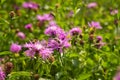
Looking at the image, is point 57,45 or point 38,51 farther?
point 57,45

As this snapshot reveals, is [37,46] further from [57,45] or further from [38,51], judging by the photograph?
[57,45]

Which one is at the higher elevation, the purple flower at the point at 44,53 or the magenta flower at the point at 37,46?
the magenta flower at the point at 37,46

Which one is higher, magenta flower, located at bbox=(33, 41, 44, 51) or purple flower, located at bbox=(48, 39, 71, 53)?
magenta flower, located at bbox=(33, 41, 44, 51)

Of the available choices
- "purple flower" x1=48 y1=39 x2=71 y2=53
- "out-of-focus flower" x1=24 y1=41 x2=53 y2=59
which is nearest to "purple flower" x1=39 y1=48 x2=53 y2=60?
"out-of-focus flower" x1=24 y1=41 x2=53 y2=59

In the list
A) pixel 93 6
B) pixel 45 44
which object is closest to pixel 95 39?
pixel 45 44

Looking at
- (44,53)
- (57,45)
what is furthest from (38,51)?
(57,45)

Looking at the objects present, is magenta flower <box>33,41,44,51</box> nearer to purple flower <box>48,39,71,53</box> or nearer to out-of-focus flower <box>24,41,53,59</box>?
out-of-focus flower <box>24,41,53,59</box>

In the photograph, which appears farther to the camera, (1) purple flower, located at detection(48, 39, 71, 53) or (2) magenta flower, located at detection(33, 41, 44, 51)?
(1) purple flower, located at detection(48, 39, 71, 53)

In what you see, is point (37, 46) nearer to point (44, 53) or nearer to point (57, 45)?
point (44, 53)

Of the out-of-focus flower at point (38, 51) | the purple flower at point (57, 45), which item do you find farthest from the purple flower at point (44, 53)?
the purple flower at point (57, 45)

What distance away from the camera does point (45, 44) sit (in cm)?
269

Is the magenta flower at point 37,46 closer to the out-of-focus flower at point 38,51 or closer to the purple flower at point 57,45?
the out-of-focus flower at point 38,51

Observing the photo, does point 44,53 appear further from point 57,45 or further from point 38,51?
point 57,45

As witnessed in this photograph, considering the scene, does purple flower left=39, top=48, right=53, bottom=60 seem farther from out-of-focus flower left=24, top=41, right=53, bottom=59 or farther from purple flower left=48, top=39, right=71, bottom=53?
purple flower left=48, top=39, right=71, bottom=53
